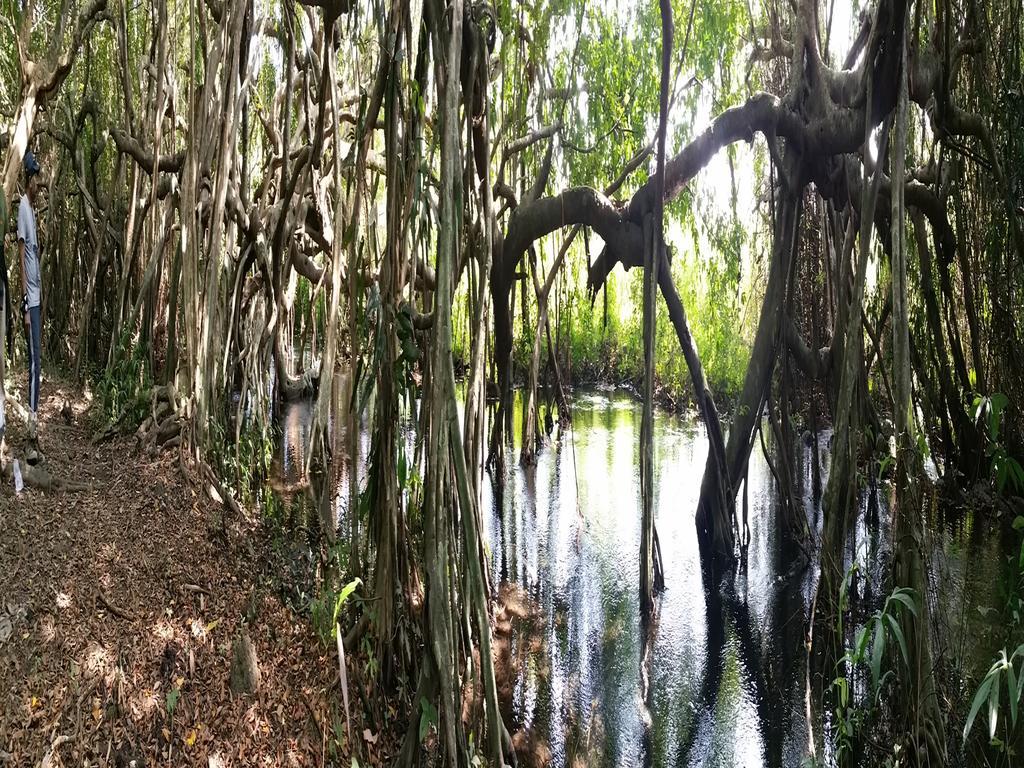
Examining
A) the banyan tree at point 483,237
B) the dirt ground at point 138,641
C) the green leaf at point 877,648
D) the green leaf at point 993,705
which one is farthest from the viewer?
the banyan tree at point 483,237

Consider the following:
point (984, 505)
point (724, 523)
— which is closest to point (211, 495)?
point (724, 523)

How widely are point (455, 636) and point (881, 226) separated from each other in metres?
4.31

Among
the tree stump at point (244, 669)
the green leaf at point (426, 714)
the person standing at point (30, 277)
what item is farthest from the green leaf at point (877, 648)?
the person standing at point (30, 277)

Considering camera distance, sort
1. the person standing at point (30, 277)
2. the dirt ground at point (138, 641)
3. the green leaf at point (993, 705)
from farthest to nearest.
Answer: the person standing at point (30, 277), the dirt ground at point (138, 641), the green leaf at point (993, 705)

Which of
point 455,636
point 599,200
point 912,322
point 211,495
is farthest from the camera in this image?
point 912,322

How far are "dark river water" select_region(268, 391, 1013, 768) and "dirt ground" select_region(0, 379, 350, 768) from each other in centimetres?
109

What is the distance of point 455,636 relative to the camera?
7.88ft

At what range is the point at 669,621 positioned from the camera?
4641 mm

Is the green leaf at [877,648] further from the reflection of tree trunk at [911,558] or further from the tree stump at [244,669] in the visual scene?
the tree stump at [244,669]

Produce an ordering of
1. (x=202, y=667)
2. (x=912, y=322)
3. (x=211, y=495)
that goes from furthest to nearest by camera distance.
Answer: (x=912, y=322), (x=211, y=495), (x=202, y=667)

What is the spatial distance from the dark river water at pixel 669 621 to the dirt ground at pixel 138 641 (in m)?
1.09

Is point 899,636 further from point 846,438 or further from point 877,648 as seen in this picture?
point 846,438

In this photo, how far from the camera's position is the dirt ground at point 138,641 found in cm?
239

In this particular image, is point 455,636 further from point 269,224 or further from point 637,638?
point 269,224
